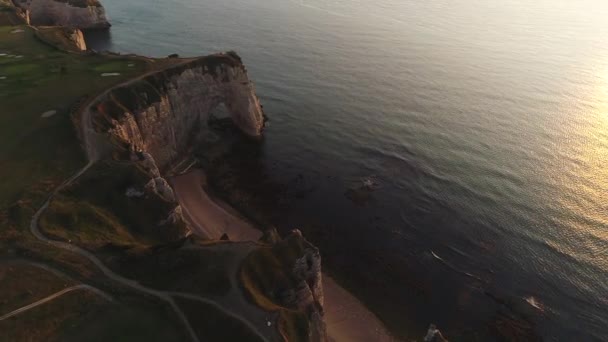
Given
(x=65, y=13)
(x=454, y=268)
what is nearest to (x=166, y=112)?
(x=454, y=268)

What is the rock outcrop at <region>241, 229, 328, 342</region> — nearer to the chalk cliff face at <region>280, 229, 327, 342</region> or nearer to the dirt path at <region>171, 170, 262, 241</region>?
the chalk cliff face at <region>280, 229, 327, 342</region>

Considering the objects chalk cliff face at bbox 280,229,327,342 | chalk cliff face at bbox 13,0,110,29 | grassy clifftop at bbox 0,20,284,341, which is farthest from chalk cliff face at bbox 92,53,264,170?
chalk cliff face at bbox 13,0,110,29

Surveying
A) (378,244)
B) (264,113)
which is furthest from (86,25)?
(378,244)

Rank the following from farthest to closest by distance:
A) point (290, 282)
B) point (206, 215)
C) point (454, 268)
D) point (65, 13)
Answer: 1. point (65, 13)
2. point (206, 215)
3. point (454, 268)
4. point (290, 282)

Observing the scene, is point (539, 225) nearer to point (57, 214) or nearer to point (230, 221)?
point (230, 221)

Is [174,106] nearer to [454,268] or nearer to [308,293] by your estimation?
[308,293]

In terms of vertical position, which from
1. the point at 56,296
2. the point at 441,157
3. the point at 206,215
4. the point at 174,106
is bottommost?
the point at 206,215
